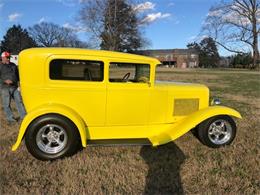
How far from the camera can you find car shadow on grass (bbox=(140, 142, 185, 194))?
4.15 meters

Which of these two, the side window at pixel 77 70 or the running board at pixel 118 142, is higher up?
the side window at pixel 77 70

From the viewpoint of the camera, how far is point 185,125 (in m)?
5.59

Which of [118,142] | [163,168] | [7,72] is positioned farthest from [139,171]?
[7,72]

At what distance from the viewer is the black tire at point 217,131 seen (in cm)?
575

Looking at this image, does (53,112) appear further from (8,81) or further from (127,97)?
(8,81)

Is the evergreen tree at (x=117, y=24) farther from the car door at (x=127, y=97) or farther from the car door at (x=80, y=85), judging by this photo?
the car door at (x=80, y=85)

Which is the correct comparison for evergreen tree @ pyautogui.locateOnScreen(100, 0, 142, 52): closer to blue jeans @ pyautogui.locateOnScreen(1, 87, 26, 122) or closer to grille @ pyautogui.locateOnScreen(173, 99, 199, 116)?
blue jeans @ pyautogui.locateOnScreen(1, 87, 26, 122)

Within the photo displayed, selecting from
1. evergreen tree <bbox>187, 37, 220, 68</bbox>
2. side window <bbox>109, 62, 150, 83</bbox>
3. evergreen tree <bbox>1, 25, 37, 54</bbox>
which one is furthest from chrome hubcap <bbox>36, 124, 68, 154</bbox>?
evergreen tree <bbox>187, 37, 220, 68</bbox>

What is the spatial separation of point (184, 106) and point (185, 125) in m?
0.56

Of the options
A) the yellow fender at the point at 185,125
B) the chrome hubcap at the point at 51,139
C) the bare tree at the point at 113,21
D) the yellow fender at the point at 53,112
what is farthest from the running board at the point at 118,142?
the bare tree at the point at 113,21

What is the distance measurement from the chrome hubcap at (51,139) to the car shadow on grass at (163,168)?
1389 mm

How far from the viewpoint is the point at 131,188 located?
414 cm

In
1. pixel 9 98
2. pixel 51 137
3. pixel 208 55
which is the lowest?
pixel 51 137

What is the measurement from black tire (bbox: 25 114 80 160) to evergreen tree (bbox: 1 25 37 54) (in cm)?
7249
